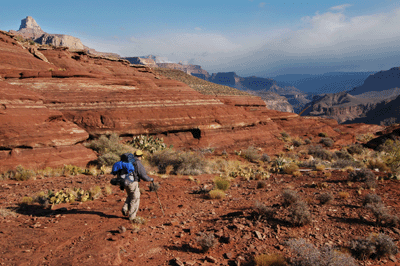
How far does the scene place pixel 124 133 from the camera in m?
15.5

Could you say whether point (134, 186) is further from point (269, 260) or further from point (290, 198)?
point (290, 198)

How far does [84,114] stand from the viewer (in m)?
14.4

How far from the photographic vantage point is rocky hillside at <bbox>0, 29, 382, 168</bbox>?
10.9 m

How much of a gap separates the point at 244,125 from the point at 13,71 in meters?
20.1

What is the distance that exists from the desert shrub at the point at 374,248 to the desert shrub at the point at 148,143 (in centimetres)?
1228

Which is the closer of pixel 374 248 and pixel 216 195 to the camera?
pixel 374 248

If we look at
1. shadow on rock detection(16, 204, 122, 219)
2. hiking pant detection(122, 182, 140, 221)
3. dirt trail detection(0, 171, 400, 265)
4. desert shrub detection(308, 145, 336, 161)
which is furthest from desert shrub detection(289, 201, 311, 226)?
desert shrub detection(308, 145, 336, 161)

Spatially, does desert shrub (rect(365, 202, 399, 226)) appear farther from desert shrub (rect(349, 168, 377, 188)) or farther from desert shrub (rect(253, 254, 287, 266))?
desert shrub (rect(349, 168, 377, 188))

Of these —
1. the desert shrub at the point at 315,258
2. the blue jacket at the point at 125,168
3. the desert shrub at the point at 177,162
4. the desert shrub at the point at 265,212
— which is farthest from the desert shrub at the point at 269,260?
the desert shrub at the point at 177,162

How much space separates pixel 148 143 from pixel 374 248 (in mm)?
13605

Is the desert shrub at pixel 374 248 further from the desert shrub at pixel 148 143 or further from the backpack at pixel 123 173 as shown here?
the desert shrub at pixel 148 143

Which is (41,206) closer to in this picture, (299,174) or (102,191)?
(102,191)

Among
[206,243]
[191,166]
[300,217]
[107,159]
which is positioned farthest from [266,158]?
[206,243]

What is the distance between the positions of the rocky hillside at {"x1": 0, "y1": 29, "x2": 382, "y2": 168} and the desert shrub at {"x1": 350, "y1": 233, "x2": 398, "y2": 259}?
12230 mm
